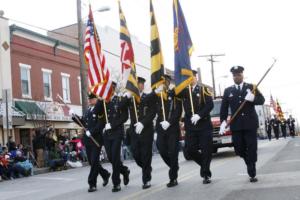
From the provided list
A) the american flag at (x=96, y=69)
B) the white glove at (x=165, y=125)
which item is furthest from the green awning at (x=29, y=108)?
the white glove at (x=165, y=125)

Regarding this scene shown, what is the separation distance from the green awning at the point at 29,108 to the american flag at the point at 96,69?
54.4 feet

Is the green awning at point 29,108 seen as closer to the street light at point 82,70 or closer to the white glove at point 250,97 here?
the street light at point 82,70

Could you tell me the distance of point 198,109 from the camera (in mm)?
9578

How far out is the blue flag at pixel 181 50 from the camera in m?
9.79

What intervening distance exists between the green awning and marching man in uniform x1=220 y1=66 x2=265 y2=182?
66.5ft

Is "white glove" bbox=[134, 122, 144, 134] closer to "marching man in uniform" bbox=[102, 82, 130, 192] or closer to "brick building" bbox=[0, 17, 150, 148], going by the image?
"marching man in uniform" bbox=[102, 82, 130, 192]

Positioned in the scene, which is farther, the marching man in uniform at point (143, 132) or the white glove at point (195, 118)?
the marching man in uniform at point (143, 132)

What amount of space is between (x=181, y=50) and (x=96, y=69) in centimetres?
228

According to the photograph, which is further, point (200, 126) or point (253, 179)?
point (200, 126)

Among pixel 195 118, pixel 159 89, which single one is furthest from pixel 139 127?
pixel 195 118

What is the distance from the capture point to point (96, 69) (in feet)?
38.4

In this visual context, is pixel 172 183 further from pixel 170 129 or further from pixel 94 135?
pixel 94 135

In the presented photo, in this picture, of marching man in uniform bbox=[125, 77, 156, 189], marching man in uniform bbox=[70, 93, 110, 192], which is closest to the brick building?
marching man in uniform bbox=[70, 93, 110, 192]

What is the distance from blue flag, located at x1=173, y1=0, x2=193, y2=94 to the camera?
979cm
